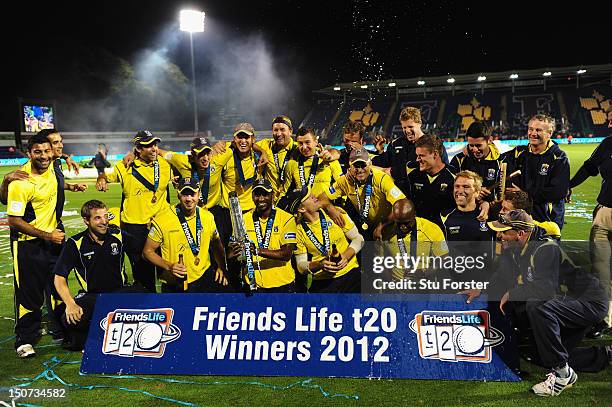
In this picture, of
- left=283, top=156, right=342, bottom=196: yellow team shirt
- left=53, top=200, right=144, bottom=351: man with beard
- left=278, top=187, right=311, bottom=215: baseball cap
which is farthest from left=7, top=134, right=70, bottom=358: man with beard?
left=283, top=156, right=342, bottom=196: yellow team shirt

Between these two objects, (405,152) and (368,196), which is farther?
(405,152)

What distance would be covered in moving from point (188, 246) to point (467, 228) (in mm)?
2937

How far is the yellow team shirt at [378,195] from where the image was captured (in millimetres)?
5875

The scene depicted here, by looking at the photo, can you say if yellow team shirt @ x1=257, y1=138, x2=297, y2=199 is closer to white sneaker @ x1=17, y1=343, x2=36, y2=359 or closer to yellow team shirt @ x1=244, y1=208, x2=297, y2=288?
yellow team shirt @ x1=244, y1=208, x2=297, y2=288

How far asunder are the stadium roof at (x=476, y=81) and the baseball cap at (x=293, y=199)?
148 feet

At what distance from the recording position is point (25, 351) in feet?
17.4

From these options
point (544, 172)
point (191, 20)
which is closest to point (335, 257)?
point (544, 172)

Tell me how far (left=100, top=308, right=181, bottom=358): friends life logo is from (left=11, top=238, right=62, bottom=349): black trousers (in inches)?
49.4

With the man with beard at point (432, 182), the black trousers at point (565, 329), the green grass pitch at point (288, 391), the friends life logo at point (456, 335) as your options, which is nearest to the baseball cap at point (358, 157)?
the man with beard at point (432, 182)

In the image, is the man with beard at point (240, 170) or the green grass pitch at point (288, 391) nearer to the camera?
the green grass pitch at point (288, 391)

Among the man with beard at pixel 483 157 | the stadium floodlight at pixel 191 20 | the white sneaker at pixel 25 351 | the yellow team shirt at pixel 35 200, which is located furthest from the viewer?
the stadium floodlight at pixel 191 20

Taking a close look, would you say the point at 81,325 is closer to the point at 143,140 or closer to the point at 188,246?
the point at 188,246

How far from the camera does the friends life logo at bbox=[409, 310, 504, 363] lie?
14.6ft

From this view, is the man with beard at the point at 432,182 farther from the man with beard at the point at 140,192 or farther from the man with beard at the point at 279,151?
the man with beard at the point at 140,192
